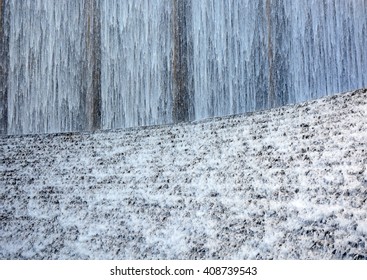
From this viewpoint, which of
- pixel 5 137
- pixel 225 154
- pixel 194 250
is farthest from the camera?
pixel 5 137

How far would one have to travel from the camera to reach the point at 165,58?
2.55ft

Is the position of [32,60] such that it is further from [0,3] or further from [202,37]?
[202,37]

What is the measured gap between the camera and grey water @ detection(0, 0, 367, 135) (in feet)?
2.26

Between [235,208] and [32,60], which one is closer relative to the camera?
[235,208]

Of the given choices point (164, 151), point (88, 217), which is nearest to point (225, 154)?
point (164, 151)

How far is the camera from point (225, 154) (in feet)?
1.80

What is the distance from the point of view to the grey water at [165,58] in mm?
690

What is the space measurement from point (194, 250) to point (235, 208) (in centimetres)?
7

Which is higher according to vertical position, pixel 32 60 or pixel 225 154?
pixel 32 60

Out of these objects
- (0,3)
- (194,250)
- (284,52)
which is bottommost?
(194,250)

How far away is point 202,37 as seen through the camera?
759 mm

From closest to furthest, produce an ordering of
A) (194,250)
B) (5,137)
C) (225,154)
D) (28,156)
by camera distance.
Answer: (194,250), (225,154), (28,156), (5,137)

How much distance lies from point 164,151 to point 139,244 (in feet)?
0.59

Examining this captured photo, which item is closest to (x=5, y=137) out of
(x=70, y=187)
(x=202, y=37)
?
(x=70, y=187)
